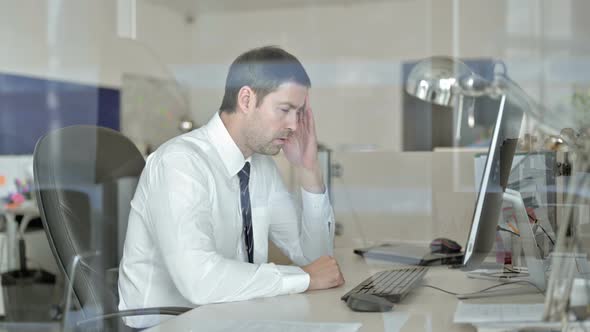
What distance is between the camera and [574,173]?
118cm

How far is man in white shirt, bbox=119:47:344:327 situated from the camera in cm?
122

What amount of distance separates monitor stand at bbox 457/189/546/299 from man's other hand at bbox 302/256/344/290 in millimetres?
235

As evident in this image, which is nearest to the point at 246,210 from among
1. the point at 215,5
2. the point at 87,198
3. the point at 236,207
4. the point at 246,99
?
the point at 236,207

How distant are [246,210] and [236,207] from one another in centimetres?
4

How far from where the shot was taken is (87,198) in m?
1.43

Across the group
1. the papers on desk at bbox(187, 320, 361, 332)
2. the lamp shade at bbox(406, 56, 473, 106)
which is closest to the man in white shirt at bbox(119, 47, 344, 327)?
the papers on desk at bbox(187, 320, 361, 332)

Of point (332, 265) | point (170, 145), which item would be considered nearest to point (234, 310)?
point (332, 265)

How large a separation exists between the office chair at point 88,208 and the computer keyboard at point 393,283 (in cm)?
36

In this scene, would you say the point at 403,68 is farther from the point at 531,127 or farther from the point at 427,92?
the point at 531,127

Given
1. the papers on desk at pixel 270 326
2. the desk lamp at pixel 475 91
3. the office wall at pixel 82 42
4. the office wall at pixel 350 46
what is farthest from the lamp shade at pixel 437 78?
the papers on desk at pixel 270 326

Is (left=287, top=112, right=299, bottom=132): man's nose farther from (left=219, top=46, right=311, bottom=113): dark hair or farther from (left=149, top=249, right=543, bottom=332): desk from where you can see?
(left=149, top=249, right=543, bottom=332): desk

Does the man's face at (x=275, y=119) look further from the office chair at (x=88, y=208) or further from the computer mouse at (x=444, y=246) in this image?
the computer mouse at (x=444, y=246)

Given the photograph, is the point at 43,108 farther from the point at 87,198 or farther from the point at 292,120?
the point at 292,120

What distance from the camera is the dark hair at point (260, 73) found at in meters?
1.37
